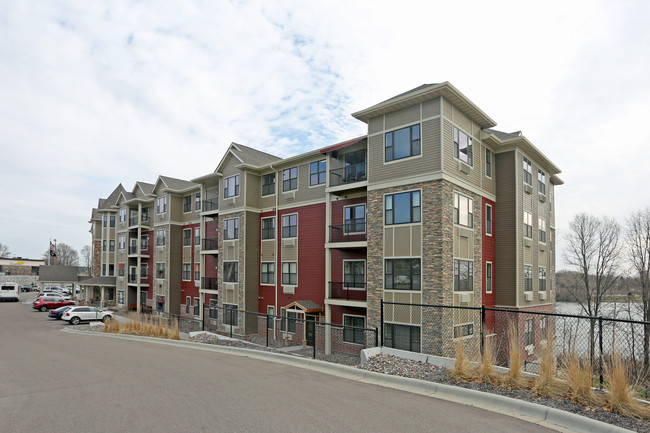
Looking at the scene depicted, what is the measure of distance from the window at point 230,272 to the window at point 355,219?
411 inches

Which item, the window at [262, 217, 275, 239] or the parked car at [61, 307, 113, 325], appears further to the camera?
the parked car at [61, 307, 113, 325]

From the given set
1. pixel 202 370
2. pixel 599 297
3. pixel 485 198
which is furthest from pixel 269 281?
pixel 599 297

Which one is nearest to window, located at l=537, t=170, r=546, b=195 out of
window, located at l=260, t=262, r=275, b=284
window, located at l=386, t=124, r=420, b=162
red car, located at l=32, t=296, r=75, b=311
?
window, located at l=386, t=124, r=420, b=162

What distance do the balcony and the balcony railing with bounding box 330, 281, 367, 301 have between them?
264 cm

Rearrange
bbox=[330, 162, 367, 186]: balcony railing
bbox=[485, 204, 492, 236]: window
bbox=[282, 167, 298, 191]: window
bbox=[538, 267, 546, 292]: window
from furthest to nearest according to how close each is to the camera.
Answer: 1. bbox=[282, 167, 298, 191]: window
2. bbox=[538, 267, 546, 292]: window
3. bbox=[330, 162, 367, 186]: balcony railing
4. bbox=[485, 204, 492, 236]: window

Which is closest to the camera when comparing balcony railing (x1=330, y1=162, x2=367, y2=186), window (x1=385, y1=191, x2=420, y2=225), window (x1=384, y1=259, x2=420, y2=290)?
window (x1=384, y1=259, x2=420, y2=290)

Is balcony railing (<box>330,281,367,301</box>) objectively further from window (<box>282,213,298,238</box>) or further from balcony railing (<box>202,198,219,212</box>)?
balcony railing (<box>202,198,219,212</box>)

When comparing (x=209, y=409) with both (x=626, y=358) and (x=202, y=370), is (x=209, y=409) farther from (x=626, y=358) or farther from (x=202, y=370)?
(x=626, y=358)

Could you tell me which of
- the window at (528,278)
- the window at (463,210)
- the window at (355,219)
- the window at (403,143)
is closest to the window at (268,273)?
the window at (355,219)

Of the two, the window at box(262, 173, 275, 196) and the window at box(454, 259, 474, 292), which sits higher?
the window at box(262, 173, 275, 196)

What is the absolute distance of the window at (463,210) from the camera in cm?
2041

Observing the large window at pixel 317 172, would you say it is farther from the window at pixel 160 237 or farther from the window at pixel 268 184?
the window at pixel 160 237

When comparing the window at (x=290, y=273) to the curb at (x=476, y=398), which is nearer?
the curb at (x=476, y=398)

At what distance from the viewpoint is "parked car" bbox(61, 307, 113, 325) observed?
3408cm
